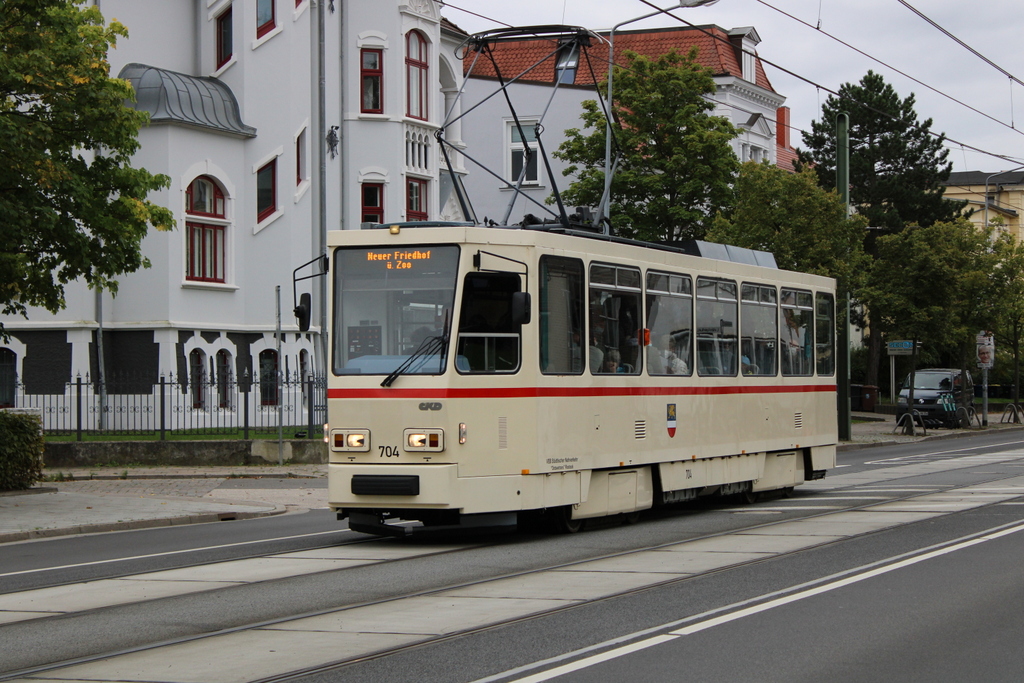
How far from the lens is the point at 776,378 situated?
18047mm

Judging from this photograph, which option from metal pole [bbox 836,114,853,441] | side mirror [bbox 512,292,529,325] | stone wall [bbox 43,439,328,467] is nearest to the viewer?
side mirror [bbox 512,292,529,325]

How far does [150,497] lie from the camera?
65.2 feet

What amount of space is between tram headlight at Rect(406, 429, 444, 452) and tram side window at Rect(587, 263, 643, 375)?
2.21 metres

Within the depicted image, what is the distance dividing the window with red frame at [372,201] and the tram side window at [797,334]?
20250 mm

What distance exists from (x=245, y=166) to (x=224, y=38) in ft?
13.0

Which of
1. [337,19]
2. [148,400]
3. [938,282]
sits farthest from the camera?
[938,282]

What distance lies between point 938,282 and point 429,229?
103 feet

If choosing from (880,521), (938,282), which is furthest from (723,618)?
(938,282)

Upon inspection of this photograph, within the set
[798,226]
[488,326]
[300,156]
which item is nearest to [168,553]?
[488,326]

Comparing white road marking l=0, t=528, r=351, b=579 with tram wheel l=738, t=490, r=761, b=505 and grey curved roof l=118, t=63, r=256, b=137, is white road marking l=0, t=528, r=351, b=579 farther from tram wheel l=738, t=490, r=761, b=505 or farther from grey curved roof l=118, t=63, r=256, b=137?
grey curved roof l=118, t=63, r=256, b=137

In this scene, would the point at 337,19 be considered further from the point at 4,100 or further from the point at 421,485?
the point at 421,485

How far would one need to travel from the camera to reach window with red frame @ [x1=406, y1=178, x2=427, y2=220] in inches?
1516

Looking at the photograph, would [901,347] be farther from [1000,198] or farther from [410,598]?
[1000,198]

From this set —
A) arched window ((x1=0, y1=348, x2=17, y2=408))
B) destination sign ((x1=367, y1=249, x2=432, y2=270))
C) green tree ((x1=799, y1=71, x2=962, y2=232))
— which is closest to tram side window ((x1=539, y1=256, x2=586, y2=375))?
destination sign ((x1=367, y1=249, x2=432, y2=270))
